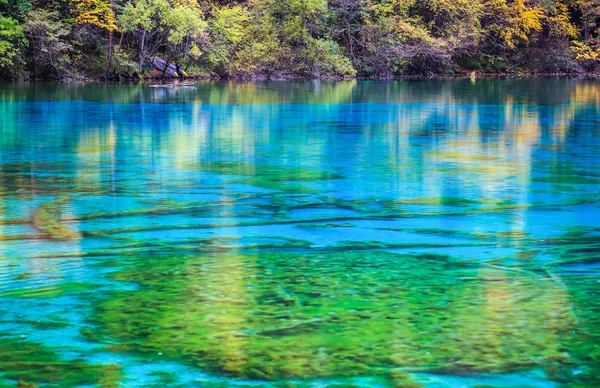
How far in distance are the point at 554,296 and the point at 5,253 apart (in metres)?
3.88

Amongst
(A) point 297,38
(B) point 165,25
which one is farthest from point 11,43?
(A) point 297,38

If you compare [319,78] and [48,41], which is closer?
[48,41]

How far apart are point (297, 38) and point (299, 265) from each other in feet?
133

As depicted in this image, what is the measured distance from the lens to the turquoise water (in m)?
4.23

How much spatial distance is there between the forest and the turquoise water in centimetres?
2552

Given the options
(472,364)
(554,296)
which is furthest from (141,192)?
(472,364)

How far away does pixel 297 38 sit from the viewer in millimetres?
45656

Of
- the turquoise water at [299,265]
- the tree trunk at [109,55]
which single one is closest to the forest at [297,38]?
the tree trunk at [109,55]

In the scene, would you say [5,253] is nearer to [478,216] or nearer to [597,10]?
[478,216]

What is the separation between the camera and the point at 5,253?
20.9 feet

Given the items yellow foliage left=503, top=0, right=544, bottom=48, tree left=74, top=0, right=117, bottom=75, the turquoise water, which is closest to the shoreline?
tree left=74, top=0, right=117, bottom=75

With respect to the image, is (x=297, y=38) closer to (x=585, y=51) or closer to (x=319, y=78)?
(x=319, y=78)

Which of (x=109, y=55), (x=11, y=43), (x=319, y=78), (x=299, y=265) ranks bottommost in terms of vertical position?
(x=299, y=265)

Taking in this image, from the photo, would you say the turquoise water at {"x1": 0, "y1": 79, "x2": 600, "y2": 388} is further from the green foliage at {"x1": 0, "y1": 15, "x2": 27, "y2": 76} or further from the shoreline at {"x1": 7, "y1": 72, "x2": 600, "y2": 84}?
the shoreline at {"x1": 7, "y1": 72, "x2": 600, "y2": 84}
